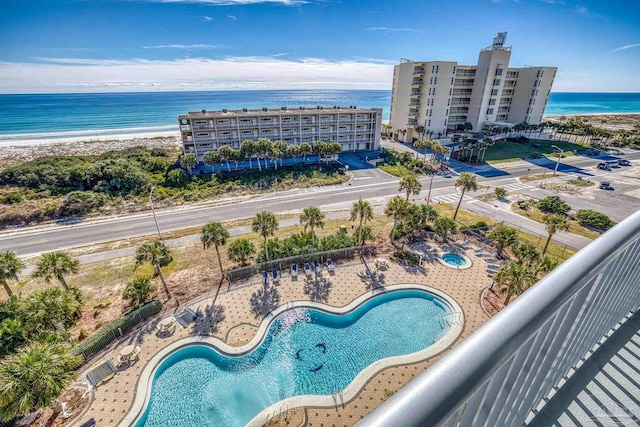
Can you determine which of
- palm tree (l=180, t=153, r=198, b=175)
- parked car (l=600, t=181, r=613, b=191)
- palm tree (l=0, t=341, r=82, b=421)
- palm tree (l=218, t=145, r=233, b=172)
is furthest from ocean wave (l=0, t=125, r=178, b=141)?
parked car (l=600, t=181, r=613, b=191)

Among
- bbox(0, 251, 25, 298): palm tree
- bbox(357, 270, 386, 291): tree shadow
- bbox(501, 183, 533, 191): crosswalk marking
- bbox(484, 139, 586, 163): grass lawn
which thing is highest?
bbox(0, 251, 25, 298): palm tree

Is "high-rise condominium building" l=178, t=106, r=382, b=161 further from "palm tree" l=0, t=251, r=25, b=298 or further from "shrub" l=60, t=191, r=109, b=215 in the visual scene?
"palm tree" l=0, t=251, r=25, b=298

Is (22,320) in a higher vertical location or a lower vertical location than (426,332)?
higher

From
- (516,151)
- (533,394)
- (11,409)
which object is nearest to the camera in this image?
(533,394)

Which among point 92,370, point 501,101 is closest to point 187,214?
point 92,370

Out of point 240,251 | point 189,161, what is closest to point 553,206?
point 240,251

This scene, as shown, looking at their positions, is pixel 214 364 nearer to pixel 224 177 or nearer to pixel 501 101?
pixel 224 177
